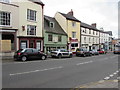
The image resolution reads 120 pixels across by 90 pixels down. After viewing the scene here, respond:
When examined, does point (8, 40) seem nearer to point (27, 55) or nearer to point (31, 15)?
point (27, 55)

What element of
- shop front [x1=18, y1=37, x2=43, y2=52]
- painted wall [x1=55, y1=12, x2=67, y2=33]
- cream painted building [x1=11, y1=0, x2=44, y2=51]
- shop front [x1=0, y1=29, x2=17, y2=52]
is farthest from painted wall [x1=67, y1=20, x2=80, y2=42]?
shop front [x1=0, y1=29, x2=17, y2=52]

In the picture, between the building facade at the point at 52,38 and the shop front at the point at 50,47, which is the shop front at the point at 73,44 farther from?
the shop front at the point at 50,47

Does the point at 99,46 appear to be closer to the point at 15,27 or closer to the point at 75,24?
the point at 75,24

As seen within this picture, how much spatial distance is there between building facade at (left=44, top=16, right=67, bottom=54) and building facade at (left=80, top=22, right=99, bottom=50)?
32.3 ft

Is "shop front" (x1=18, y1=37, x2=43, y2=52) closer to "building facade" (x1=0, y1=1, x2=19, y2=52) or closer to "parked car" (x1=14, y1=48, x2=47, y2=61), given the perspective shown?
"building facade" (x1=0, y1=1, x2=19, y2=52)

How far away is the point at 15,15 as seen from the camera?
23078 millimetres

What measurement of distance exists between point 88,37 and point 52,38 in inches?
760

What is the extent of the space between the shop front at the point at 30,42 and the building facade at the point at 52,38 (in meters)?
1.80

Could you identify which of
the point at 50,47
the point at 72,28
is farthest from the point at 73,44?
the point at 50,47

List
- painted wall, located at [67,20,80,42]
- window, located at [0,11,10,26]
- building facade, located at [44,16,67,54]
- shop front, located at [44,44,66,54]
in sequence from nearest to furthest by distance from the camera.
→ 1. window, located at [0,11,10,26]
2. shop front, located at [44,44,66,54]
3. building facade, located at [44,16,67,54]
4. painted wall, located at [67,20,80,42]

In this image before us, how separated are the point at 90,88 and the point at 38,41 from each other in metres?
21.6

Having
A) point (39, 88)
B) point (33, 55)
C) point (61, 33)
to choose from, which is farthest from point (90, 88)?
point (61, 33)

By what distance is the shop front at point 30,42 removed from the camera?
77.7 feet

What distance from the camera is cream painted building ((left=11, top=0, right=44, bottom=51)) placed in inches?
937
